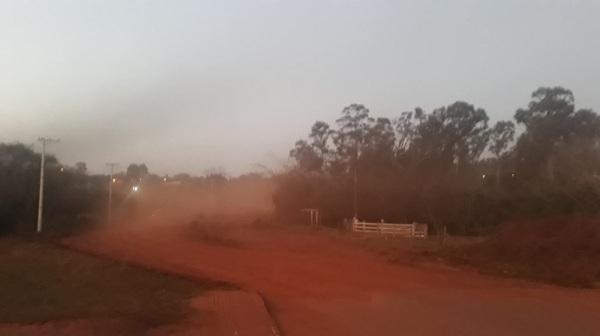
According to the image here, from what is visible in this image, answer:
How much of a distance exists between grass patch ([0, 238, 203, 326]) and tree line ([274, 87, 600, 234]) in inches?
1080

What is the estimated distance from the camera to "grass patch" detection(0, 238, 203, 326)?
17.3m

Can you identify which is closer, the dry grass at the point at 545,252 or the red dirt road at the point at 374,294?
the red dirt road at the point at 374,294

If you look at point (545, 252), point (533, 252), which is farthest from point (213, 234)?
point (545, 252)

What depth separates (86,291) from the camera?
22594 mm

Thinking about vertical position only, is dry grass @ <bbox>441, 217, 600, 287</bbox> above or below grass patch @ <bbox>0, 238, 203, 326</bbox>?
above

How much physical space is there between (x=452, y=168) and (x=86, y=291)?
161 feet

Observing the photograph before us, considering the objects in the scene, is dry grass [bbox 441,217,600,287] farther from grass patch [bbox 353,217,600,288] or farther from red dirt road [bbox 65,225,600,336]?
red dirt road [bbox 65,225,600,336]

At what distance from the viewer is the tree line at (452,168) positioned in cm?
5288

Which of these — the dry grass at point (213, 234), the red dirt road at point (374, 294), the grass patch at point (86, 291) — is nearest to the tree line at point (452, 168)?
the dry grass at point (213, 234)

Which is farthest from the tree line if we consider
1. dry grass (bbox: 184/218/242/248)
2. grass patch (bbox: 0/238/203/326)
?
grass patch (bbox: 0/238/203/326)

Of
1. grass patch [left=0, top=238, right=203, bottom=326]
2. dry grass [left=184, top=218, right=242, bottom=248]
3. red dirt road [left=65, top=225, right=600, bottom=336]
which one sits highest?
dry grass [left=184, top=218, right=242, bottom=248]

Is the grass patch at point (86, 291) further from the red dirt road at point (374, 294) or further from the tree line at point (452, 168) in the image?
the tree line at point (452, 168)

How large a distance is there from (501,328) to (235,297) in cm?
762

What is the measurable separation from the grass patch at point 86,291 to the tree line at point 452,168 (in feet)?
90.0
